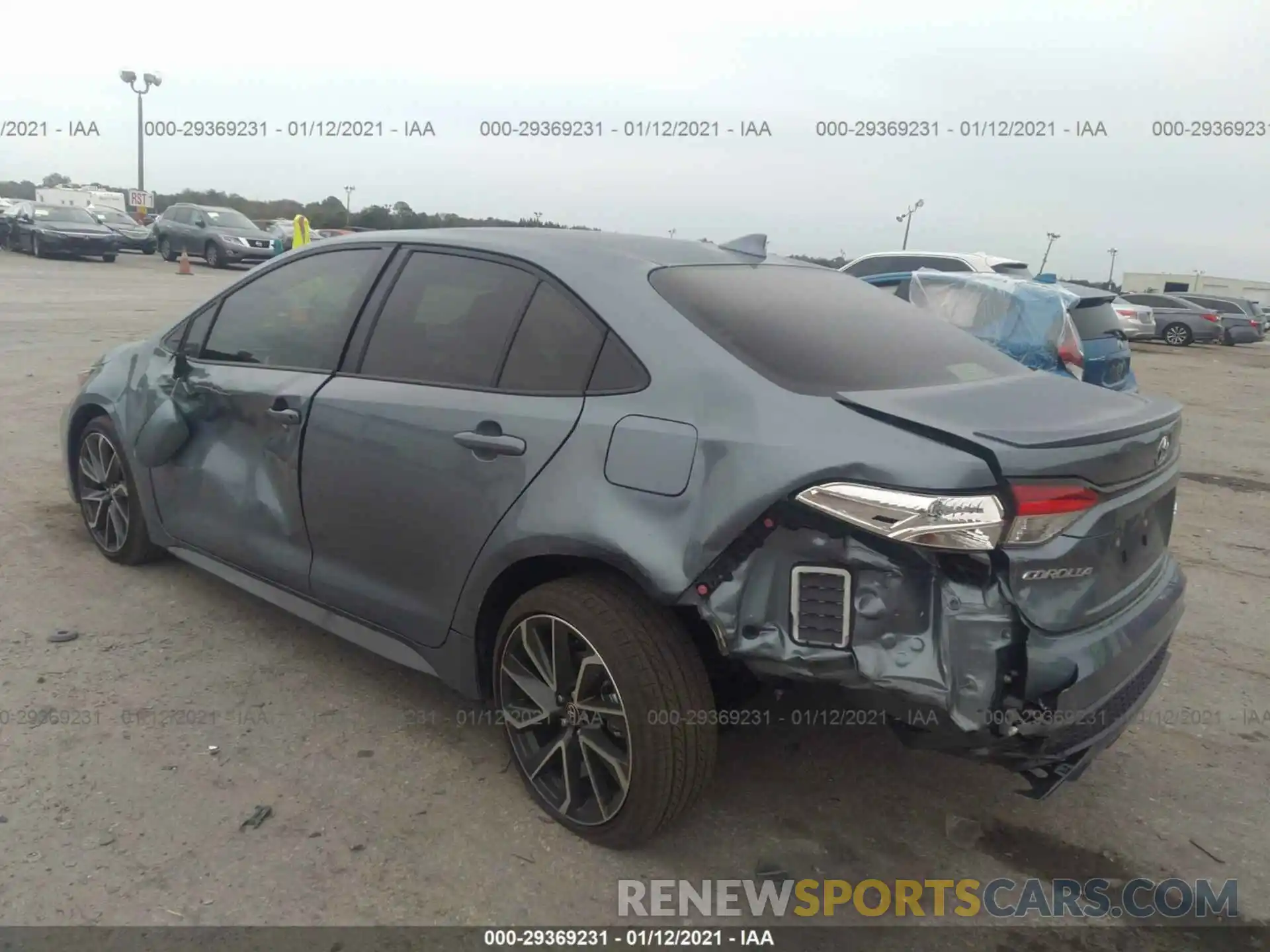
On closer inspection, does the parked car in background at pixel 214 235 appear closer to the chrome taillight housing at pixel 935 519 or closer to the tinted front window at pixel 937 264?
the tinted front window at pixel 937 264

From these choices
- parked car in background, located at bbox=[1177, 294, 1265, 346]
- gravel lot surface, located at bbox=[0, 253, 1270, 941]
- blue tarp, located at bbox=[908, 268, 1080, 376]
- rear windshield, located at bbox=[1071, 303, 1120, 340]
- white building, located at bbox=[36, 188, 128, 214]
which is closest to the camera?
gravel lot surface, located at bbox=[0, 253, 1270, 941]

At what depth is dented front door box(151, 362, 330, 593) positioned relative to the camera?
3.33 m

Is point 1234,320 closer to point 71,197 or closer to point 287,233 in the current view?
point 287,233

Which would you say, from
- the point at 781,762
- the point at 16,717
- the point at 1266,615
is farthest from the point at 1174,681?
the point at 16,717

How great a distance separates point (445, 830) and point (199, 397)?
205cm

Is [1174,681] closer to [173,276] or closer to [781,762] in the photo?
[781,762]

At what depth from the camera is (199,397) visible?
12.3 feet

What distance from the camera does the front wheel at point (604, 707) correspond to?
2.40m

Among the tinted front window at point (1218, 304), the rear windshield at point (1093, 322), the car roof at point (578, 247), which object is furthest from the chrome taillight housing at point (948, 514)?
the tinted front window at point (1218, 304)

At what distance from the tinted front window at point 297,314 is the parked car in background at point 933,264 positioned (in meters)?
9.41

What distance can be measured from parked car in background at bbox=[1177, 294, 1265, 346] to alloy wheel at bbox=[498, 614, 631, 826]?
32.1 metres

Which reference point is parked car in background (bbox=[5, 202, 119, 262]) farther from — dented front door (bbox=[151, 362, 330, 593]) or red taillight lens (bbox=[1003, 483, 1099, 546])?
red taillight lens (bbox=[1003, 483, 1099, 546])

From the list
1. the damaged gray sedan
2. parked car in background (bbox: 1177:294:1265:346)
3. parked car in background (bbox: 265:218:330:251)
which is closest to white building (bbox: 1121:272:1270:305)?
parked car in background (bbox: 1177:294:1265:346)

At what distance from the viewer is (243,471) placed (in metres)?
3.54
